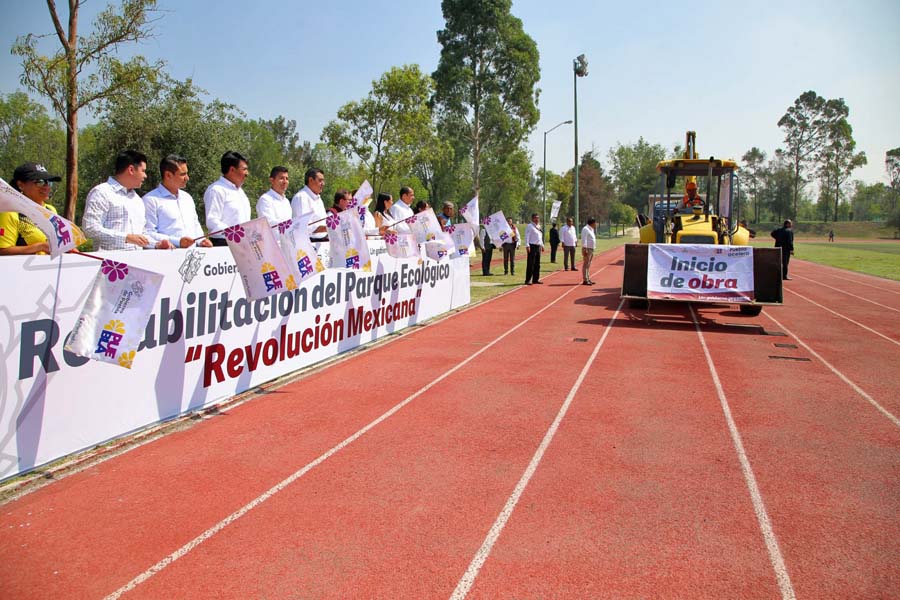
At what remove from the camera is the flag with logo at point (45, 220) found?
3.98m

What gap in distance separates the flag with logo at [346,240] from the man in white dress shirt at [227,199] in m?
1.12

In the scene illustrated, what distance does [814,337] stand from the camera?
35.9ft

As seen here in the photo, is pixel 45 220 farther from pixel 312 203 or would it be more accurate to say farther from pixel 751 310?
pixel 751 310

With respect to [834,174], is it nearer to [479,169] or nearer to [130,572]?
[479,169]

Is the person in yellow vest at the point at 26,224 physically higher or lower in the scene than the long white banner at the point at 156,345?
higher

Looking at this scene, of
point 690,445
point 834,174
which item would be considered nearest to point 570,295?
point 690,445

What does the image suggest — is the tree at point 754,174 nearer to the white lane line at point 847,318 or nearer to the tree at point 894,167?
the tree at point 894,167

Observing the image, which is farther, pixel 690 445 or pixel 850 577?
pixel 690 445

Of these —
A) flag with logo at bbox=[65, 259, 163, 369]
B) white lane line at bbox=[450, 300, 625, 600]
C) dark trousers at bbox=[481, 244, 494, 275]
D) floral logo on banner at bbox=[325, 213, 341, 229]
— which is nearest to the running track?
white lane line at bbox=[450, 300, 625, 600]

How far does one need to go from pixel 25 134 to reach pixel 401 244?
1772 inches

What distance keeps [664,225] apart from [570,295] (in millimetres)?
3139

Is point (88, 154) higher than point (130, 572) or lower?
higher

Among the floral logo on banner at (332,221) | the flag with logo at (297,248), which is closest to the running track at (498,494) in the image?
the flag with logo at (297,248)

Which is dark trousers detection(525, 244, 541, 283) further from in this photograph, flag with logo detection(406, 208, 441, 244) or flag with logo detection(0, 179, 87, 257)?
flag with logo detection(0, 179, 87, 257)
